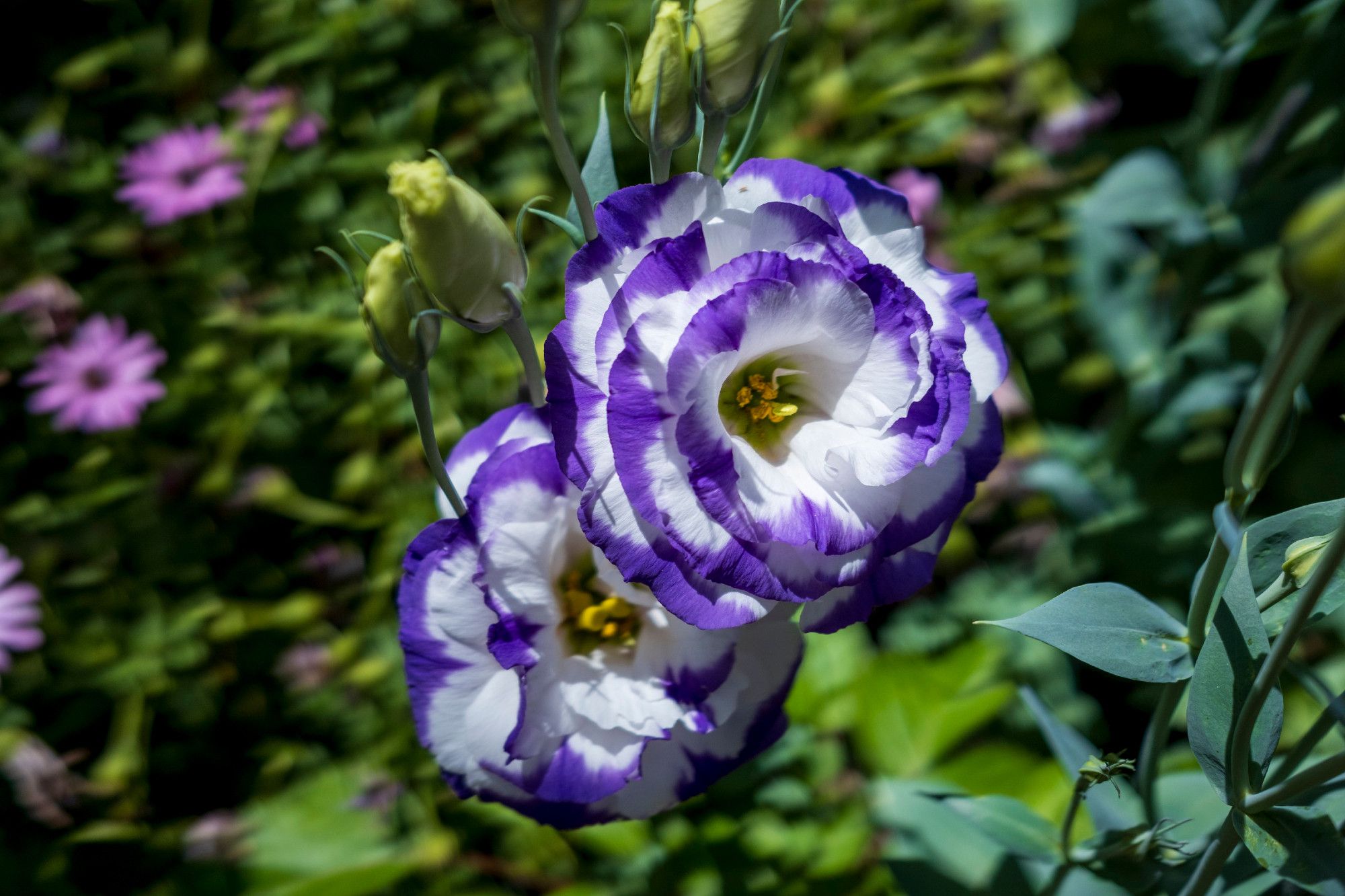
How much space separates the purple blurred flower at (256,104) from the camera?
110cm

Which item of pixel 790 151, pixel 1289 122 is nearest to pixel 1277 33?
pixel 1289 122

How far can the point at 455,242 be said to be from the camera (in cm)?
35

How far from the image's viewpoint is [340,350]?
105cm

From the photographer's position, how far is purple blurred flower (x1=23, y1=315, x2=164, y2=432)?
95 cm

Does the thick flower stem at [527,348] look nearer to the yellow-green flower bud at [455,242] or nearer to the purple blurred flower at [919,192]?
the yellow-green flower bud at [455,242]

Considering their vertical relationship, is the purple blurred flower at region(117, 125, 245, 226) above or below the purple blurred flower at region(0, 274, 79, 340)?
above

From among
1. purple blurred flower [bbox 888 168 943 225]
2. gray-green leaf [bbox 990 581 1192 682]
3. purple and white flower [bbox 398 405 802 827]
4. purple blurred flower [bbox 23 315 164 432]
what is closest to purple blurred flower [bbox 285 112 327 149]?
purple blurred flower [bbox 23 315 164 432]

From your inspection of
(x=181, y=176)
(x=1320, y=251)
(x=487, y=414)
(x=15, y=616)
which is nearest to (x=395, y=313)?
(x=1320, y=251)

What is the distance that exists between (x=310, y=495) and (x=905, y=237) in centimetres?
83

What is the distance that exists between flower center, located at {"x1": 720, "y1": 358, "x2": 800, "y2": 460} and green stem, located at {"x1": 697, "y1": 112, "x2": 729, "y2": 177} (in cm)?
9

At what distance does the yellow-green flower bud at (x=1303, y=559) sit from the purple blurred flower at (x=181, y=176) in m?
1.03

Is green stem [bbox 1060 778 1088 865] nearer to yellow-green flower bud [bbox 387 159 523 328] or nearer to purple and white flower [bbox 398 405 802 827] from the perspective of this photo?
purple and white flower [bbox 398 405 802 827]

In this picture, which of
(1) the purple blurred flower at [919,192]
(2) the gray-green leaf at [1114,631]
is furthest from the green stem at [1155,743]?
(1) the purple blurred flower at [919,192]

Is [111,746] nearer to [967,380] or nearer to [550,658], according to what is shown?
[550,658]
